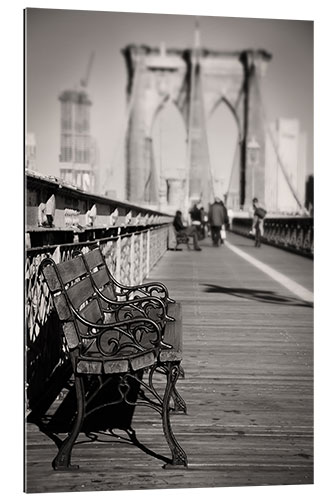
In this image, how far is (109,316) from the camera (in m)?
4.35

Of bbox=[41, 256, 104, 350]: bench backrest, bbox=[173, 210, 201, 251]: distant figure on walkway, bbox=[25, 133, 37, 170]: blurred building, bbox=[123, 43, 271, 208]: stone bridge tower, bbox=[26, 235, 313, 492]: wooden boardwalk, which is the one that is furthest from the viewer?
bbox=[173, 210, 201, 251]: distant figure on walkway

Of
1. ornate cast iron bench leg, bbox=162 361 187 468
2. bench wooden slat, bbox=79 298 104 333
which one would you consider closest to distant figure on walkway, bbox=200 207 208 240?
bench wooden slat, bbox=79 298 104 333

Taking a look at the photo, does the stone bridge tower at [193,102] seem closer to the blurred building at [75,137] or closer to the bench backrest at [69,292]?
the blurred building at [75,137]

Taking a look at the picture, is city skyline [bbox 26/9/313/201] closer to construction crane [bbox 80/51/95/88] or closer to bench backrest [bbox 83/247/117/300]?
construction crane [bbox 80/51/95/88]

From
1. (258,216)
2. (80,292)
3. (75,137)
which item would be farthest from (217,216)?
(80,292)

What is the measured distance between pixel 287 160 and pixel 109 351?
1745 millimetres

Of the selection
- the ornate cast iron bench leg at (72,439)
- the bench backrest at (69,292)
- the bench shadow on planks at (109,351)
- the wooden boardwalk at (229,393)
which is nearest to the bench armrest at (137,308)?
the bench shadow on planks at (109,351)

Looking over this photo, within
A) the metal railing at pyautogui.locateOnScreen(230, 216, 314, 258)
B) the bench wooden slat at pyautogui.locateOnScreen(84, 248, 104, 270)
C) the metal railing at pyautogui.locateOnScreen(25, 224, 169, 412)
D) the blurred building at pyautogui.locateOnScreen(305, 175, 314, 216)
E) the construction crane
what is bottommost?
the metal railing at pyautogui.locateOnScreen(25, 224, 169, 412)

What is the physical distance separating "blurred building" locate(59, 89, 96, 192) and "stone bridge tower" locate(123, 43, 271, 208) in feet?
Answer: 1.13

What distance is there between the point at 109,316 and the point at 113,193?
0.83m

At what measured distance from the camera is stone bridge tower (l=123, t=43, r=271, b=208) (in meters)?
4.20

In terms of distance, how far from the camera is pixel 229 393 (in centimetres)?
397
